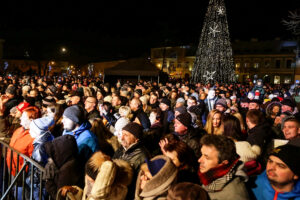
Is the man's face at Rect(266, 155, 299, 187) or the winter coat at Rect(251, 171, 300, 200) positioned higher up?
the man's face at Rect(266, 155, 299, 187)

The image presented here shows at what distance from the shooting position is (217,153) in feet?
8.21

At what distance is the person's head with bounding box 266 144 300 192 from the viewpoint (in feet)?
7.20

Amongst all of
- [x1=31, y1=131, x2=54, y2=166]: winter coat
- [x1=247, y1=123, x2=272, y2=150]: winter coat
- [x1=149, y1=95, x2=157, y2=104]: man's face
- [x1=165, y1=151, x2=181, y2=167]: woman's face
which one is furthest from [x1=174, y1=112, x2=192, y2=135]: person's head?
[x1=149, y1=95, x2=157, y2=104]: man's face

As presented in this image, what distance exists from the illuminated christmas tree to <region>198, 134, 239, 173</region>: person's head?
21.0 meters

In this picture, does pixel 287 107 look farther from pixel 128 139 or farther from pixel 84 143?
pixel 84 143

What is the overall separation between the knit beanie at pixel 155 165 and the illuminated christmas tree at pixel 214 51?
21.3 m

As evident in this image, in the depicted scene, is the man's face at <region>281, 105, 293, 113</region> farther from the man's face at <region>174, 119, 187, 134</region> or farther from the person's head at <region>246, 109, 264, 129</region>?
the man's face at <region>174, 119, 187, 134</region>

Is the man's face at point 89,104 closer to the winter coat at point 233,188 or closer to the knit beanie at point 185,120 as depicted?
the knit beanie at point 185,120

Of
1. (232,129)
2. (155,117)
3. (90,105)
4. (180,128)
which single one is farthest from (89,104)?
(232,129)

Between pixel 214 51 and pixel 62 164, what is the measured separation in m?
22.7

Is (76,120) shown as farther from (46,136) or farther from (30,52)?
(30,52)

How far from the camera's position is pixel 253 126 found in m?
4.36

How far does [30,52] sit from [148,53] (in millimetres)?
31865

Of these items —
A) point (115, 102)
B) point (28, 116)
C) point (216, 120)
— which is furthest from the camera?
point (115, 102)
